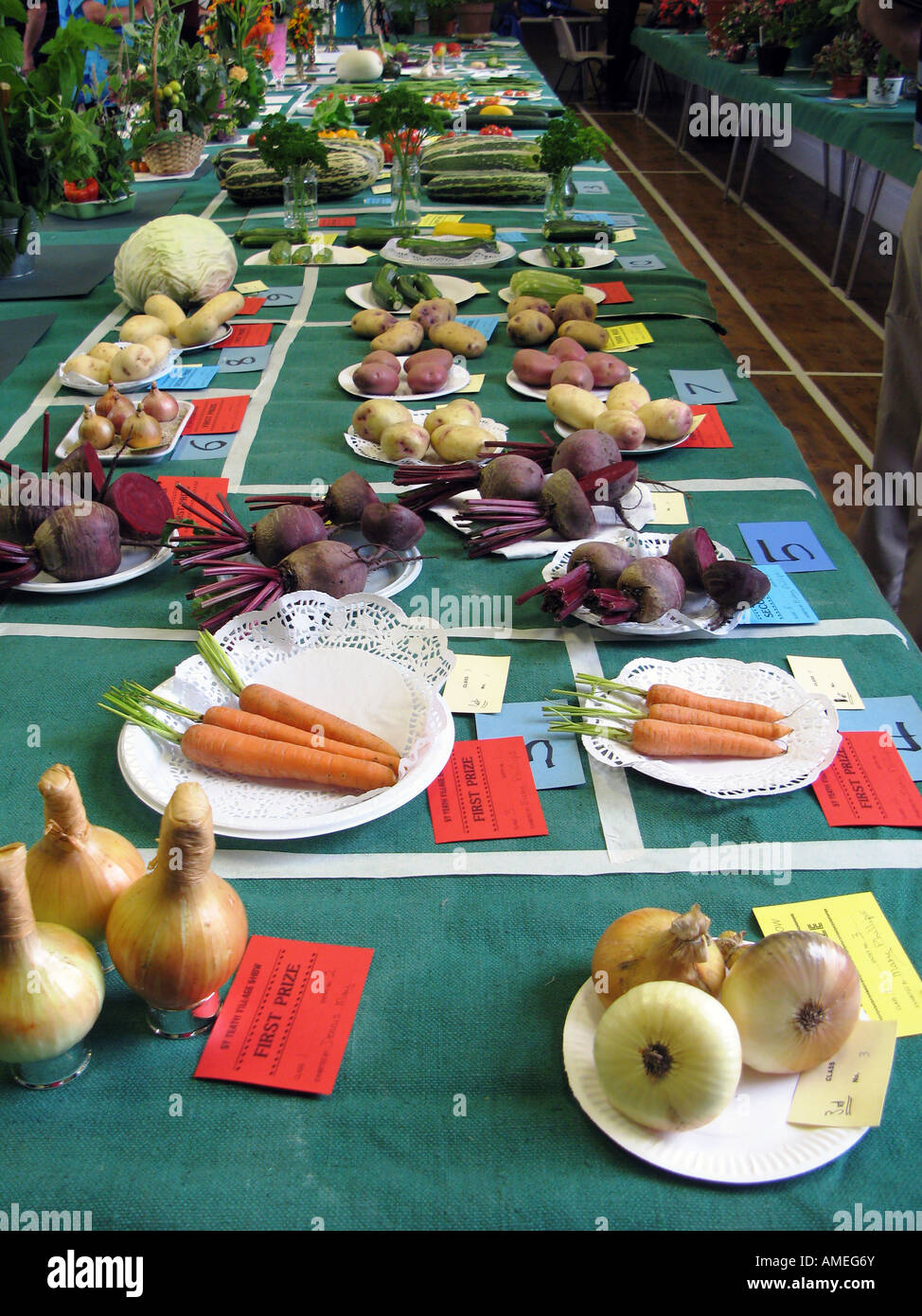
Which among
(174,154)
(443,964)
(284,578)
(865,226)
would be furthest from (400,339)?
(865,226)

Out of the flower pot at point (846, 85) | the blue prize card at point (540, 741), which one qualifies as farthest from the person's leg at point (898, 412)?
the flower pot at point (846, 85)

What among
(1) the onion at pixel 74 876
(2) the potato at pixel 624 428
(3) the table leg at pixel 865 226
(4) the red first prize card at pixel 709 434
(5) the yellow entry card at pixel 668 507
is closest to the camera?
(1) the onion at pixel 74 876

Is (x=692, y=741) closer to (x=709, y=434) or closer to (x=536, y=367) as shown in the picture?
(x=709, y=434)

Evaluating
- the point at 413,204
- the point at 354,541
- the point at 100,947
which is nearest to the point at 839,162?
the point at 413,204

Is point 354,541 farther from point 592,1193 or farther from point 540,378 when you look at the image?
point 592,1193

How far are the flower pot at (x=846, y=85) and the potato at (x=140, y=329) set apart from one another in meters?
3.94

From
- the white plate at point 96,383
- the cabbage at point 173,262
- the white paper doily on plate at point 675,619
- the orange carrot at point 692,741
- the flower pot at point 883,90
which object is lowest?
the orange carrot at point 692,741

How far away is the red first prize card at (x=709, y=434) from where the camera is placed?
1917mm

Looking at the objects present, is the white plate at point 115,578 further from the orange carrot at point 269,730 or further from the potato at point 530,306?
the potato at point 530,306

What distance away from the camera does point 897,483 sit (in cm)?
252

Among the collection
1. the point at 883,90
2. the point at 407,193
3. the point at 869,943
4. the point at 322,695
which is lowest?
the point at 869,943

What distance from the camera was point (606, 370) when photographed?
2023 mm

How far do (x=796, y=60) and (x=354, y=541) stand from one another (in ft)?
18.3

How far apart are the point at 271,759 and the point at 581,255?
7.27 ft
